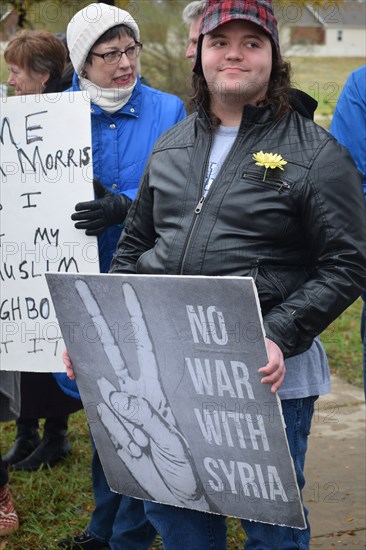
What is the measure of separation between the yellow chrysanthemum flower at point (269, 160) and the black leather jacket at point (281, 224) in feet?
0.08

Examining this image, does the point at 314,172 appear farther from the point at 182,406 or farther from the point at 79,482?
the point at 79,482

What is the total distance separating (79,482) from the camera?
4.47m

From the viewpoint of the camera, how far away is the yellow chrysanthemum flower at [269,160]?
2.47 meters

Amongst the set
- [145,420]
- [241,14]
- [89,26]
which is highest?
[241,14]

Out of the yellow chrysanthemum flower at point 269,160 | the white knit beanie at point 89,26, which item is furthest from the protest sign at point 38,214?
the yellow chrysanthemum flower at point 269,160

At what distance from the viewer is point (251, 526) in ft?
8.65

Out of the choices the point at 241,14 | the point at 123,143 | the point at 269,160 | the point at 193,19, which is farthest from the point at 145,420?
the point at 193,19

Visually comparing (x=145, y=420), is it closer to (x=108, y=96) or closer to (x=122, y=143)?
(x=122, y=143)

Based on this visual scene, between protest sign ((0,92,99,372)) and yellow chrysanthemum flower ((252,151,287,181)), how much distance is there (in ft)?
3.57

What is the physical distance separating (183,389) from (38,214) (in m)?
1.30

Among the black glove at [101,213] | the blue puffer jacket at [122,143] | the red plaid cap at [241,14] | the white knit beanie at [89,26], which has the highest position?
the red plaid cap at [241,14]

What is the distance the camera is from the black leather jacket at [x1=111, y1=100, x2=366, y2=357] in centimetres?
Answer: 246

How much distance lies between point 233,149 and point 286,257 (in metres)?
0.32

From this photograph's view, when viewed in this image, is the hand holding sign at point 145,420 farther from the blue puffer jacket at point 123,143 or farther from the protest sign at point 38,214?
the blue puffer jacket at point 123,143
